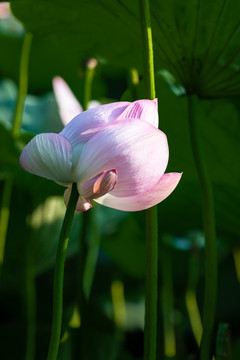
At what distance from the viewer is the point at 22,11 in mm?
556

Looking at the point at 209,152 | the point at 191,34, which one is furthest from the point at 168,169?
the point at 191,34

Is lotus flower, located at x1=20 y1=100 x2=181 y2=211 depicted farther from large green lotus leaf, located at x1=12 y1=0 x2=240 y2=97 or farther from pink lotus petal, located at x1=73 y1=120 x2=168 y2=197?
large green lotus leaf, located at x1=12 y1=0 x2=240 y2=97

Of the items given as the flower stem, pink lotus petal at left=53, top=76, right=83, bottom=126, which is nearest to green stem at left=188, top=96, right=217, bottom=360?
the flower stem

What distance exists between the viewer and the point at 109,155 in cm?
28

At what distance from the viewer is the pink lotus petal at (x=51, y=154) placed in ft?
0.91

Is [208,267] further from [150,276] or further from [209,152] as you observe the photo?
[209,152]

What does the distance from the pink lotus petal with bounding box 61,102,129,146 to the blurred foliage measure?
17 cm

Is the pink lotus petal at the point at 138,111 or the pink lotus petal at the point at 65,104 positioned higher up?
the pink lotus petal at the point at 65,104

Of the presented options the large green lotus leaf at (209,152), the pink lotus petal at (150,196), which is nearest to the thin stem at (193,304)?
the large green lotus leaf at (209,152)

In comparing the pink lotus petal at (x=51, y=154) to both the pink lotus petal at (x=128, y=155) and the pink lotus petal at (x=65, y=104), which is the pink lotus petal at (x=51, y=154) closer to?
the pink lotus petal at (x=128, y=155)

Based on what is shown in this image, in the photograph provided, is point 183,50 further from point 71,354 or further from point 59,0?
point 71,354

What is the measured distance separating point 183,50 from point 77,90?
0.84 m

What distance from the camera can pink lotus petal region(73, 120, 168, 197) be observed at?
0.90 ft

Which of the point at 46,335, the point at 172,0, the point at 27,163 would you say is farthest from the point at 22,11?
the point at 46,335
